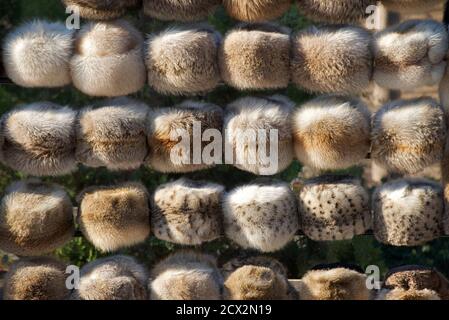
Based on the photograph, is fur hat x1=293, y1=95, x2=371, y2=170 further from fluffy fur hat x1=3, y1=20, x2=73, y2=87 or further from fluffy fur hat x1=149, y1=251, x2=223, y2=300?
fluffy fur hat x1=3, y1=20, x2=73, y2=87

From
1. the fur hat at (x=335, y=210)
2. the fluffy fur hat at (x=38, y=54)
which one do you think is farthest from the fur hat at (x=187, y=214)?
the fluffy fur hat at (x=38, y=54)

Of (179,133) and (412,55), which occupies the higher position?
(412,55)

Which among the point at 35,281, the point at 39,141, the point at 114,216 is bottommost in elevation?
the point at 35,281

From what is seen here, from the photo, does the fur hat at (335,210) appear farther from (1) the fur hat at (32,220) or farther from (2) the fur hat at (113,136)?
(1) the fur hat at (32,220)

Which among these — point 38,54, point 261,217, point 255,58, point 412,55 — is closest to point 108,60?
point 38,54

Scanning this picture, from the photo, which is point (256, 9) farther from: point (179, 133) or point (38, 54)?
point (38, 54)

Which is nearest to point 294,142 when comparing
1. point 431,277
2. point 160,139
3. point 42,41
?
point 160,139

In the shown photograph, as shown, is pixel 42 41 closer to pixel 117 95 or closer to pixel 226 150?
pixel 117 95
